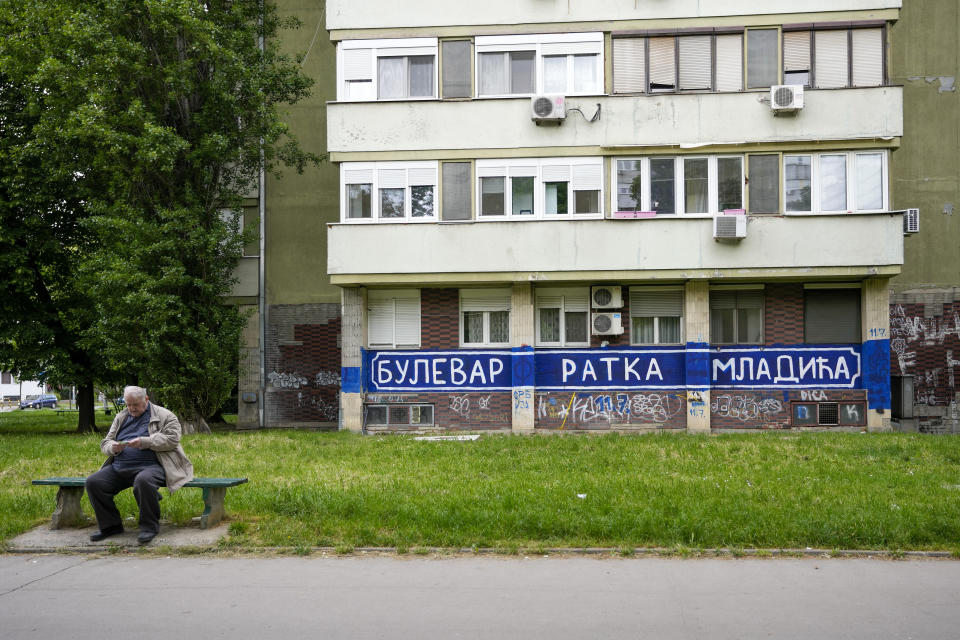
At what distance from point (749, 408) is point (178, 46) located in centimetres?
1557

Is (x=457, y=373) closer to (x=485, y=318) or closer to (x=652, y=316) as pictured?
(x=485, y=318)

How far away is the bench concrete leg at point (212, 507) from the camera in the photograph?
8859 mm

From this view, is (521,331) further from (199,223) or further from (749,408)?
(199,223)

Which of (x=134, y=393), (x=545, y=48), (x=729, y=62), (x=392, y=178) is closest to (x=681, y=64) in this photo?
(x=729, y=62)

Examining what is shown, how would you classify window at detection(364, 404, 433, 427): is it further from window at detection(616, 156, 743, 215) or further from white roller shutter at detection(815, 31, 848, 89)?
white roller shutter at detection(815, 31, 848, 89)

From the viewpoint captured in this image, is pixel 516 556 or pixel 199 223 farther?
pixel 199 223

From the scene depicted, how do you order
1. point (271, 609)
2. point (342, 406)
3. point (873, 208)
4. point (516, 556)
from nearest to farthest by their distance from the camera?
point (271, 609)
point (516, 556)
point (873, 208)
point (342, 406)

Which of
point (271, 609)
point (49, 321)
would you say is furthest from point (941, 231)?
point (49, 321)

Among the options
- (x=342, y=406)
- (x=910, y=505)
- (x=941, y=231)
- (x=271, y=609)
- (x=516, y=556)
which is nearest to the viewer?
(x=271, y=609)

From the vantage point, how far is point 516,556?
7969 millimetres

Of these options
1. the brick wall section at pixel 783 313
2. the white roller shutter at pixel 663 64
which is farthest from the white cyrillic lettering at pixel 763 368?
the white roller shutter at pixel 663 64

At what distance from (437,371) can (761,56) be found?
10.4 m

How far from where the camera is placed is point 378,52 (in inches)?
798

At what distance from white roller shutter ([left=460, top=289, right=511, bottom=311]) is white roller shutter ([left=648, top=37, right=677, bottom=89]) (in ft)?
19.6
